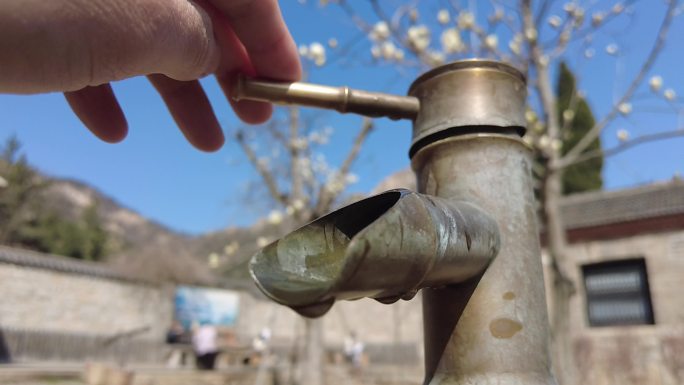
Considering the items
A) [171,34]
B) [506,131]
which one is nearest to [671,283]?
[506,131]

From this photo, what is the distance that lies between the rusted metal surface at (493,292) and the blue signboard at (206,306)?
18.3 metres

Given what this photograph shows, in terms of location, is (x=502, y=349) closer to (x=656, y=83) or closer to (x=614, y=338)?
(x=656, y=83)

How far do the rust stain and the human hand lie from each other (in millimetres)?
643

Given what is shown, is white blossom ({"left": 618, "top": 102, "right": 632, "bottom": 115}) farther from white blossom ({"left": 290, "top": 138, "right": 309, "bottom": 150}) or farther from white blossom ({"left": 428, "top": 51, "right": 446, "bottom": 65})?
white blossom ({"left": 290, "top": 138, "right": 309, "bottom": 150})

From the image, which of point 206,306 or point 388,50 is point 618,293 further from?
point 206,306

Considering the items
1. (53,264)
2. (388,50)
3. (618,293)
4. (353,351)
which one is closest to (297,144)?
(388,50)

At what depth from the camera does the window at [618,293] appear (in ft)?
28.3

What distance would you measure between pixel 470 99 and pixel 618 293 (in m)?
9.33

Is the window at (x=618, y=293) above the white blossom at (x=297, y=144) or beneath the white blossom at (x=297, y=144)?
beneath

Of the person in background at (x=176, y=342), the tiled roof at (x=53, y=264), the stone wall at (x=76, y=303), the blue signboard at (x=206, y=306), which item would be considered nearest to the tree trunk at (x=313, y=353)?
the person in background at (x=176, y=342)

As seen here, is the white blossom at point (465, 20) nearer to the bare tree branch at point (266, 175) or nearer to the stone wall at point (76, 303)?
the bare tree branch at point (266, 175)

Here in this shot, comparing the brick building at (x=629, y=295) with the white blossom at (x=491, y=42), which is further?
the brick building at (x=629, y=295)

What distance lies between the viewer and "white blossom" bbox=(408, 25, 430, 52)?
17.6ft

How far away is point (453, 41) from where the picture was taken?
5.36 m
